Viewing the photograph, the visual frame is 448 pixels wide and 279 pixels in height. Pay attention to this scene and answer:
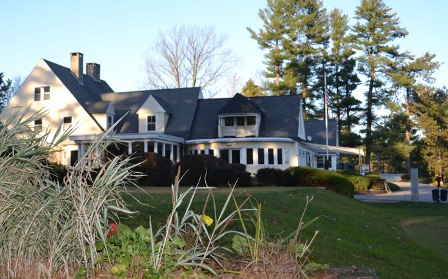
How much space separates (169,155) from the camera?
37.9 metres

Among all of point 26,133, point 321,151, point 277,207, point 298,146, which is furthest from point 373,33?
point 26,133

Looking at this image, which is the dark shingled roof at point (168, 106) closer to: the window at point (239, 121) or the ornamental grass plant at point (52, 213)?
the window at point (239, 121)

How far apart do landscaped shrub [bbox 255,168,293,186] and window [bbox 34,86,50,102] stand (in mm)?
18665

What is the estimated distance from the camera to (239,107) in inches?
1464

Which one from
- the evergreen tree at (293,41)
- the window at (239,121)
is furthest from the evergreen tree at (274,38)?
the window at (239,121)

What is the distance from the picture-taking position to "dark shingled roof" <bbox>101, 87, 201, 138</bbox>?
38719 mm

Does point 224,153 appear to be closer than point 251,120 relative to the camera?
Yes

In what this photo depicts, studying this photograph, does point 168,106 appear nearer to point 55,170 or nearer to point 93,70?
point 93,70

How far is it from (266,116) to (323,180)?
13.1 meters

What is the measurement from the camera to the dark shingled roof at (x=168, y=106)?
38719 millimetres

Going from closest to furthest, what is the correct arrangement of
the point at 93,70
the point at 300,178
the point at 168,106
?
the point at 300,178, the point at 168,106, the point at 93,70

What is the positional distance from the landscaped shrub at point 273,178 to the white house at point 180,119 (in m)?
9.20

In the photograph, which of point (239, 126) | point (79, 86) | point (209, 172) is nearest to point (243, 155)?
point (239, 126)

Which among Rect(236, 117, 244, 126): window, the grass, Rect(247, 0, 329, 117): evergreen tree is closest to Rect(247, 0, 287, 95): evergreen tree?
Rect(247, 0, 329, 117): evergreen tree
